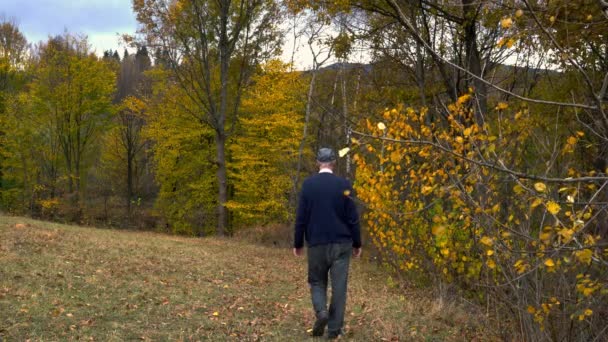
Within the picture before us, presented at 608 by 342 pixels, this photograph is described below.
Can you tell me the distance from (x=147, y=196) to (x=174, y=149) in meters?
13.7

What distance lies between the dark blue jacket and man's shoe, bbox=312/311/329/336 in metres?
0.73

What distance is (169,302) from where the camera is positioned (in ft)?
23.6

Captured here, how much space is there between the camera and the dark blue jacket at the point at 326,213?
197 inches

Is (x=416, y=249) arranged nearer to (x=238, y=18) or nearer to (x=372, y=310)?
(x=372, y=310)

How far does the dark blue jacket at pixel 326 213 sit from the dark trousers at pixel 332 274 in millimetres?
79

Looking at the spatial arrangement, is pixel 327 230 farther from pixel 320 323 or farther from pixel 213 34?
pixel 213 34

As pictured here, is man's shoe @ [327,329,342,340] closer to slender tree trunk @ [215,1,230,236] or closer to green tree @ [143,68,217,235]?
slender tree trunk @ [215,1,230,236]

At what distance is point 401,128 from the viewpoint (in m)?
6.62

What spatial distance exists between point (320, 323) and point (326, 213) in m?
1.15

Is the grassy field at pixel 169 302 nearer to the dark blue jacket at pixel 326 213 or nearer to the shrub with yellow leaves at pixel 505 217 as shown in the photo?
the shrub with yellow leaves at pixel 505 217

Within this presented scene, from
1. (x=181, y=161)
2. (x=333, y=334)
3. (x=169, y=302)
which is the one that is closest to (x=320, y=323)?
(x=333, y=334)

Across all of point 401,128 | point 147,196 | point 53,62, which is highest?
point 53,62

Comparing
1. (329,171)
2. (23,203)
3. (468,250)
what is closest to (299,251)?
(329,171)

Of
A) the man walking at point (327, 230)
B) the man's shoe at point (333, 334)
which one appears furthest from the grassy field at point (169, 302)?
the man walking at point (327, 230)
